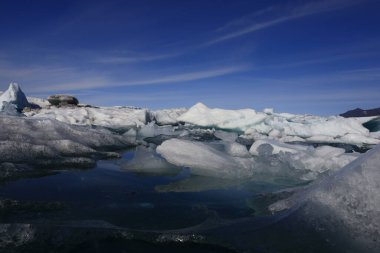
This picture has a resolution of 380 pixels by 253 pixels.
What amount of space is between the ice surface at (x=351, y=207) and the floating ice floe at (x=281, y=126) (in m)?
13.9

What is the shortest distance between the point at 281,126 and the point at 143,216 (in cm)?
1675

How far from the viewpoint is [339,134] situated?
682 inches

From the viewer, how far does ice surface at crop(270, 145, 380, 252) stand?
228 cm

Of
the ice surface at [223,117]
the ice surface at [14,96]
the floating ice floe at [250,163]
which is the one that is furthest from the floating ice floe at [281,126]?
the ice surface at [14,96]

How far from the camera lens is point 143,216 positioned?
120 inches

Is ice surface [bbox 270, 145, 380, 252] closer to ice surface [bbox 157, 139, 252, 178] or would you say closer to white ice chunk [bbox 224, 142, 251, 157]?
ice surface [bbox 157, 139, 252, 178]

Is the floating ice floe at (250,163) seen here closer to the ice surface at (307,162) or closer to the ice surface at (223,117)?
the ice surface at (307,162)

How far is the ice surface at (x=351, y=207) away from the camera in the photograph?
2285 mm

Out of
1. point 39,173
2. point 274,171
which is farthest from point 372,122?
point 39,173

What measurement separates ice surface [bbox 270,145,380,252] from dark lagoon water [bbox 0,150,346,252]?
16 centimetres

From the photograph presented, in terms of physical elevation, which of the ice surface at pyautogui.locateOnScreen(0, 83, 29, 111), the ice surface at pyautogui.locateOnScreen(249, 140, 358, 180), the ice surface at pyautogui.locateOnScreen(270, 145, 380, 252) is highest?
the ice surface at pyautogui.locateOnScreen(0, 83, 29, 111)

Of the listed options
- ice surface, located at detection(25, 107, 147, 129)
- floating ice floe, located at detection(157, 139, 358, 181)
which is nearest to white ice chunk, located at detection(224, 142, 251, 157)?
floating ice floe, located at detection(157, 139, 358, 181)

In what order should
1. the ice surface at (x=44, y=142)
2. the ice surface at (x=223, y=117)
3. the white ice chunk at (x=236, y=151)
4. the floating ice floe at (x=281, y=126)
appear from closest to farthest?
the ice surface at (x=44, y=142), the white ice chunk at (x=236, y=151), the floating ice floe at (x=281, y=126), the ice surface at (x=223, y=117)

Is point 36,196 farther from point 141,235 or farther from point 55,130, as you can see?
point 55,130
